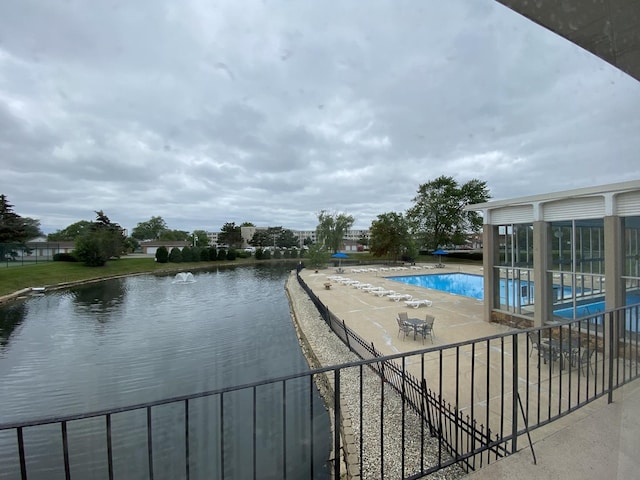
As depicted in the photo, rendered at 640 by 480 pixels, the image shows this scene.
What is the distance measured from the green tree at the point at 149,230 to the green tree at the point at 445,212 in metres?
80.3

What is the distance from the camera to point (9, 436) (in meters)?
5.95

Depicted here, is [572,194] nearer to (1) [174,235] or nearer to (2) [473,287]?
(2) [473,287]

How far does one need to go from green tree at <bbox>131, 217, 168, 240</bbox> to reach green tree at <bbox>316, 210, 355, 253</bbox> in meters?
74.1

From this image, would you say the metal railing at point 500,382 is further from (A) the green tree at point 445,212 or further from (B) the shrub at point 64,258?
(B) the shrub at point 64,258

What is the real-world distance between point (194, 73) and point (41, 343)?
1077cm

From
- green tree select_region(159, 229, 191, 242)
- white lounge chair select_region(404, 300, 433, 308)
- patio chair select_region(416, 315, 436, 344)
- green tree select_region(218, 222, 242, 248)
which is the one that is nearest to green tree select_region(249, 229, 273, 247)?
green tree select_region(218, 222, 242, 248)

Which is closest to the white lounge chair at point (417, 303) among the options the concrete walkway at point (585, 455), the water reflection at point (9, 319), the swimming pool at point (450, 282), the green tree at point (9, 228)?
the swimming pool at point (450, 282)

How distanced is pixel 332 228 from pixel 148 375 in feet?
97.3

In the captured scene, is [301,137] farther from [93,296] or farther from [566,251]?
[93,296]

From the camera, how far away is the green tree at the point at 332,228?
119 ft

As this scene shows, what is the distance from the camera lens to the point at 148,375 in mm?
8141

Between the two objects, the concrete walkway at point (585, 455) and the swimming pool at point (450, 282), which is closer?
the concrete walkway at point (585, 455)

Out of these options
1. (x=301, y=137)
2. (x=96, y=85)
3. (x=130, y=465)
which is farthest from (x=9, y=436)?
(x=301, y=137)

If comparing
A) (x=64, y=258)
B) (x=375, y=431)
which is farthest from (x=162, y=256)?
(x=375, y=431)
